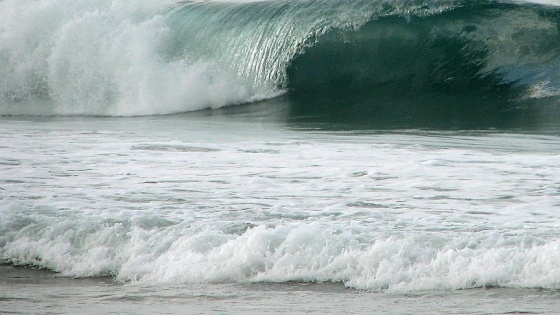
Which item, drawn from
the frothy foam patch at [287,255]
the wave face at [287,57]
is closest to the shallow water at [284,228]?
the frothy foam patch at [287,255]

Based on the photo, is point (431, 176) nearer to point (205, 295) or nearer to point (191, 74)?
point (205, 295)

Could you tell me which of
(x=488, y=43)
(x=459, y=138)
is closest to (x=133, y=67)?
(x=488, y=43)

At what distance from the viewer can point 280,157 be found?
774cm

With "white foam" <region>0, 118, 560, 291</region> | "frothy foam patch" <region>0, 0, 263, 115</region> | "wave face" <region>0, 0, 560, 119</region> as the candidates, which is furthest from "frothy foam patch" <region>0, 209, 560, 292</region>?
"frothy foam patch" <region>0, 0, 263, 115</region>

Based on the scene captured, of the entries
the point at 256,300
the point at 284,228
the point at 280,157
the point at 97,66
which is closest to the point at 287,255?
the point at 284,228

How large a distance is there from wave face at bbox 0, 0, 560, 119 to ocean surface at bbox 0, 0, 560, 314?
3 centimetres

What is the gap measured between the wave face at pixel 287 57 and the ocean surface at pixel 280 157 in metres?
0.03

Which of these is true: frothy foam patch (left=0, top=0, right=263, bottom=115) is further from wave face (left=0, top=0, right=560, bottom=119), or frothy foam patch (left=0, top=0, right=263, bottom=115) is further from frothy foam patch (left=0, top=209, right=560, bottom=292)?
frothy foam patch (left=0, top=209, right=560, bottom=292)

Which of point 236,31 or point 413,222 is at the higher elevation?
point 236,31

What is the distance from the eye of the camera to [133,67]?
46.8ft

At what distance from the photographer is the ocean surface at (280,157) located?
422 centimetres

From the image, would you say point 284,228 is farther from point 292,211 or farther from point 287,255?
point 292,211

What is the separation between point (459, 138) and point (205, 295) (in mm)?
5407

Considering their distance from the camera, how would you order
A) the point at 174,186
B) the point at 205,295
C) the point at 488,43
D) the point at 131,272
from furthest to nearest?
the point at 488,43
the point at 174,186
the point at 131,272
the point at 205,295
